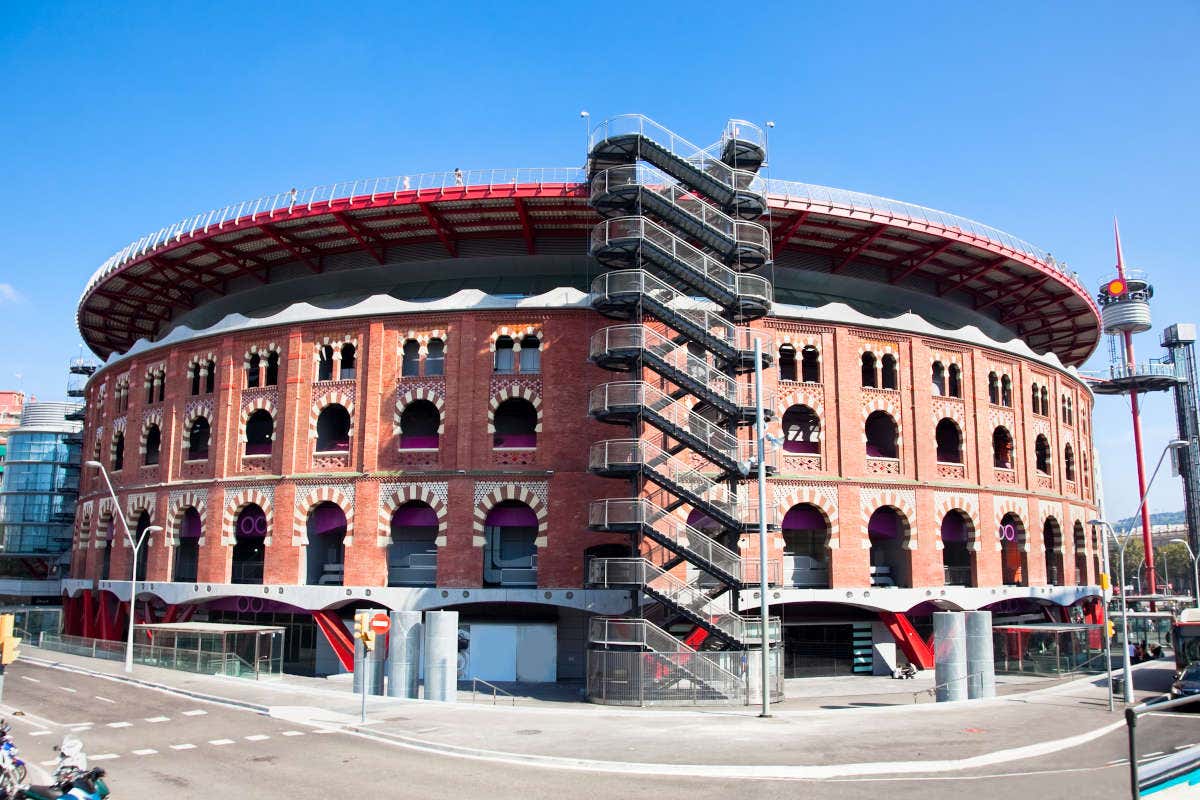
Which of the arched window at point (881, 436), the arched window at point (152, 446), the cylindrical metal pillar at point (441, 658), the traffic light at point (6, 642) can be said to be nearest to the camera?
the traffic light at point (6, 642)

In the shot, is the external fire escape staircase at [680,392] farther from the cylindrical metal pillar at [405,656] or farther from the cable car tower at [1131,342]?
the cable car tower at [1131,342]

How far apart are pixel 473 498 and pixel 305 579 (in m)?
8.61

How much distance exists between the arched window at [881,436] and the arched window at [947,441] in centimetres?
318

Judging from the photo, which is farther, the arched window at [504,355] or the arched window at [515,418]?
the arched window at [515,418]

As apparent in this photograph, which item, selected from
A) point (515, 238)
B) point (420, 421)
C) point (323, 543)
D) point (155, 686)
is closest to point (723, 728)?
point (155, 686)

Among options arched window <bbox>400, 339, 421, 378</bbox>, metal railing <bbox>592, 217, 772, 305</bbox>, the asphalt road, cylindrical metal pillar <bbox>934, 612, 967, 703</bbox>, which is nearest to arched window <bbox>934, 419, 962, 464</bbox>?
cylindrical metal pillar <bbox>934, 612, 967, 703</bbox>

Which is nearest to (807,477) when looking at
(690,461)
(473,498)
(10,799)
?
(690,461)

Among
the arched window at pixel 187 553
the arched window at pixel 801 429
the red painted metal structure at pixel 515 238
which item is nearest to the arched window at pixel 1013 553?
the arched window at pixel 801 429

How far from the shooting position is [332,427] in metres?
44.3

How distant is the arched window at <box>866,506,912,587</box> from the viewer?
40781mm

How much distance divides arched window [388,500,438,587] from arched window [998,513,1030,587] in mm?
26293

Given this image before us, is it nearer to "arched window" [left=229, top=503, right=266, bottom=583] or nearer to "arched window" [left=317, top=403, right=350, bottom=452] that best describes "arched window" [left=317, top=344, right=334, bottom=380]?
"arched window" [left=317, top=403, right=350, bottom=452]

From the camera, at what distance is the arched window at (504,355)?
131 ft

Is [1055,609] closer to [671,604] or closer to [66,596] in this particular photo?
[671,604]
